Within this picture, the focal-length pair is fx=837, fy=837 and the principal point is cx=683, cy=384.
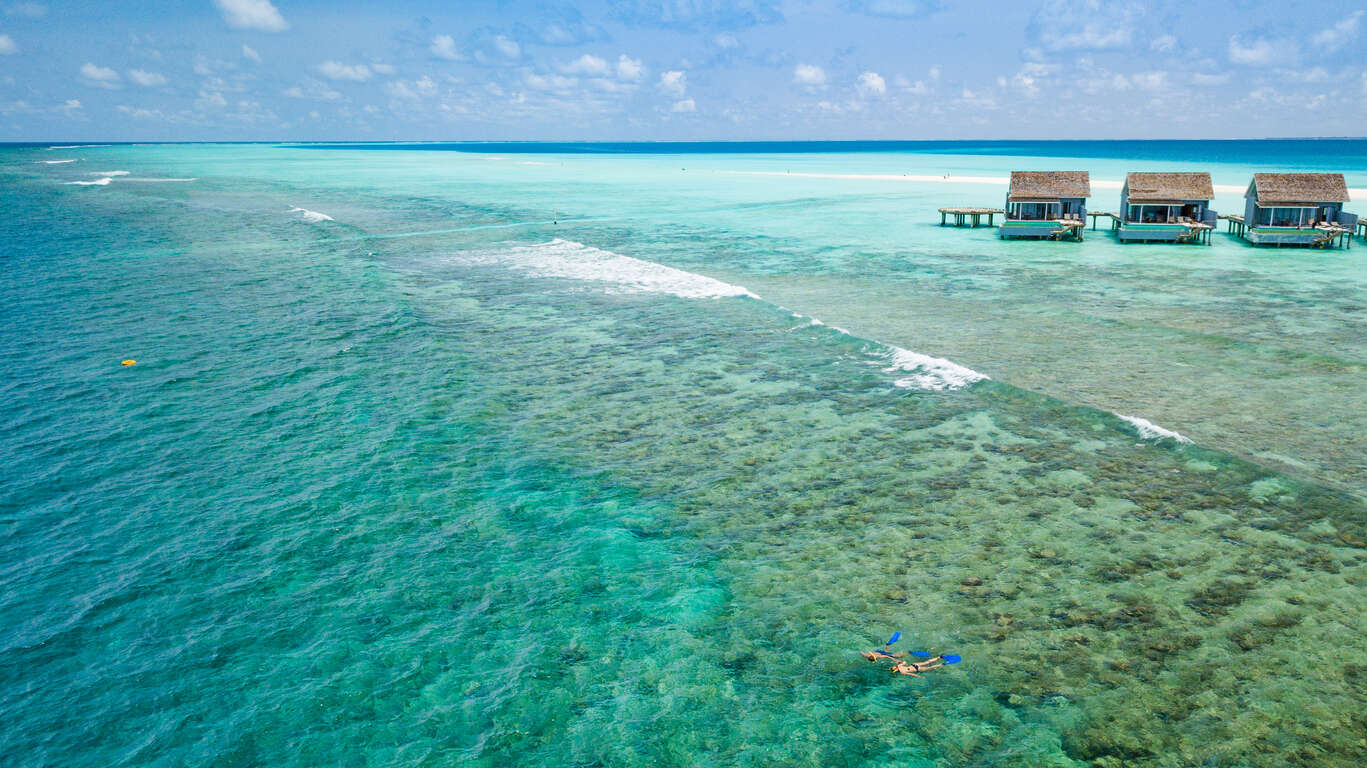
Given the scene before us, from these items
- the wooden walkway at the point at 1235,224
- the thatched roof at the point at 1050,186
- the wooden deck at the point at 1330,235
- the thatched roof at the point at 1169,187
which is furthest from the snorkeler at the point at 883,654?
the wooden walkway at the point at 1235,224

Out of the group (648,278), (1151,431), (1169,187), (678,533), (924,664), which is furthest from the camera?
(1169,187)

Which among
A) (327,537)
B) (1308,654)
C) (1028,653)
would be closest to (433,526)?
(327,537)

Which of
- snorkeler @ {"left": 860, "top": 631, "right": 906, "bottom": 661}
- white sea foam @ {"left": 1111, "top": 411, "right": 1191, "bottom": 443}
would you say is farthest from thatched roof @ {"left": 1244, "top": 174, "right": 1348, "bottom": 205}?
snorkeler @ {"left": 860, "top": 631, "right": 906, "bottom": 661}

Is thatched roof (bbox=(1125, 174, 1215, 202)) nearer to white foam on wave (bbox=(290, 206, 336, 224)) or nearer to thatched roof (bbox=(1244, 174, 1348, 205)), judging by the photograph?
thatched roof (bbox=(1244, 174, 1348, 205))

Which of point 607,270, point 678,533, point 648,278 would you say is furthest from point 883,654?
point 607,270

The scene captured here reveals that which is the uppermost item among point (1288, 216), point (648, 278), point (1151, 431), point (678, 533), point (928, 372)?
point (1288, 216)

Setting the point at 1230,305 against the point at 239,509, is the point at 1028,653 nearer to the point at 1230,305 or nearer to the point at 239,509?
the point at 239,509

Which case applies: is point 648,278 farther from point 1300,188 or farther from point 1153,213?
point 1300,188

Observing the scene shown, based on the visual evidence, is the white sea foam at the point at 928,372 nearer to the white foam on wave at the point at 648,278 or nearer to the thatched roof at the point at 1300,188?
the white foam on wave at the point at 648,278
